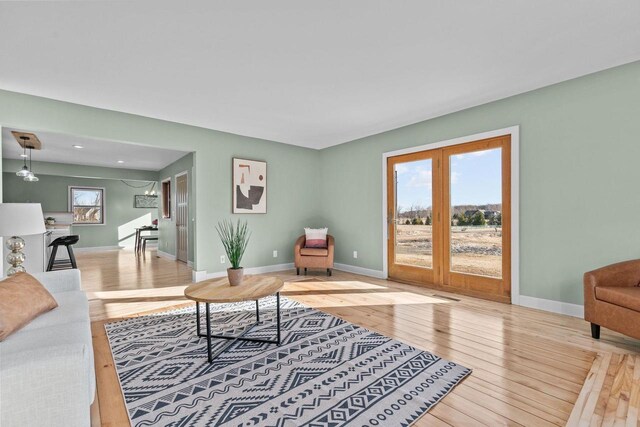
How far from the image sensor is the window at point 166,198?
7.86 metres

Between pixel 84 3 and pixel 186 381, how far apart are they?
2.57m

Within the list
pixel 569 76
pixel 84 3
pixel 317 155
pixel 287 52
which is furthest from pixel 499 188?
pixel 84 3

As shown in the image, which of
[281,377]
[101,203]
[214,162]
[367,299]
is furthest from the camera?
[101,203]

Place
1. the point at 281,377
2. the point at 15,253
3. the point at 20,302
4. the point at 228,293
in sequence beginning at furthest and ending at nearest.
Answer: the point at 15,253 → the point at 228,293 → the point at 281,377 → the point at 20,302

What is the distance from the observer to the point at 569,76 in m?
3.06

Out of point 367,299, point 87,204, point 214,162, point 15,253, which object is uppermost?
point 214,162

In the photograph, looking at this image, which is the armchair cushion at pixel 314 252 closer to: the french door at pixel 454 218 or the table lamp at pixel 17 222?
the french door at pixel 454 218

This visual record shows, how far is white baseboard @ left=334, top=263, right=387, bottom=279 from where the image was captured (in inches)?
200

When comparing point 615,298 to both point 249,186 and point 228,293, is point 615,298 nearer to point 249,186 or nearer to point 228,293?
point 228,293

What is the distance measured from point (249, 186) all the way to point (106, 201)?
7.03 metres

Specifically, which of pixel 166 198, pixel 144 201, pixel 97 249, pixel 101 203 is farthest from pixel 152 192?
pixel 166 198

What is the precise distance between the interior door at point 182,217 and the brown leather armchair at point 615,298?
256 inches

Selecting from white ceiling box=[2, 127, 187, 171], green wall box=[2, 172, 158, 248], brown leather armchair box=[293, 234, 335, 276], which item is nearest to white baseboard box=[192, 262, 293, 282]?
brown leather armchair box=[293, 234, 335, 276]

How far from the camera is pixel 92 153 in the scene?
6676 millimetres
